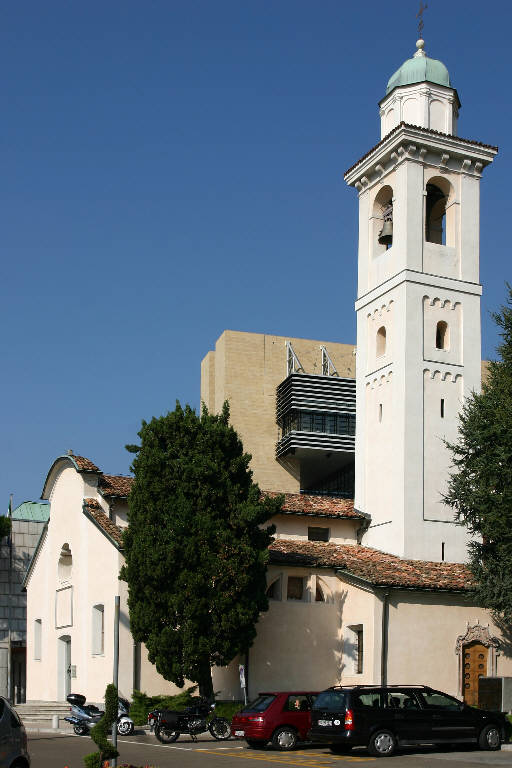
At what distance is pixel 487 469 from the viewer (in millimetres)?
31781

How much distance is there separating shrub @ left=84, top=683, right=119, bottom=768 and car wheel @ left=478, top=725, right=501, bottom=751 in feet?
34.2

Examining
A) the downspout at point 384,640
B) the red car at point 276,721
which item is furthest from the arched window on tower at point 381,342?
the red car at point 276,721

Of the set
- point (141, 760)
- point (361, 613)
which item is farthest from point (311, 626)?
point (141, 760)

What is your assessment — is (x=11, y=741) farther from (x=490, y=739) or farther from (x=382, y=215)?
(x=382, y=215)

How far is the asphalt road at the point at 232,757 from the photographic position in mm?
21250

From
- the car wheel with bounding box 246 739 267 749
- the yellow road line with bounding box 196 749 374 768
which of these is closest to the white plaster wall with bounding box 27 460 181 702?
the car wheel with bounding box 246 739 267 749

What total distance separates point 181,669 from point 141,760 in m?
8.39

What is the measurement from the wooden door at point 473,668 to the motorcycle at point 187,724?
10391 millimetres

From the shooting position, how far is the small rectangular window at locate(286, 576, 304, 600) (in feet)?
120

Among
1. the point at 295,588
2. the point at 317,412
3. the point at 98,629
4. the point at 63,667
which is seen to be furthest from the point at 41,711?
the point at 317,412

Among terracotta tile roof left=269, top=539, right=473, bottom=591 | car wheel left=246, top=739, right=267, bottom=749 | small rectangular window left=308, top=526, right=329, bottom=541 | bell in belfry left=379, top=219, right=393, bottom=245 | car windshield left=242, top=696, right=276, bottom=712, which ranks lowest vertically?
car wheel left=246, top=739, right=267, bottom=749

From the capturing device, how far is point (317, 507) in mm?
41031

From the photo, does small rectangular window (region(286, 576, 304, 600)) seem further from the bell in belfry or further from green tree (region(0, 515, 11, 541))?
green tree (region(0, 515, 11, 541))

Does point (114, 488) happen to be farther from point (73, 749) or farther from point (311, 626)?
point (73, 749)
